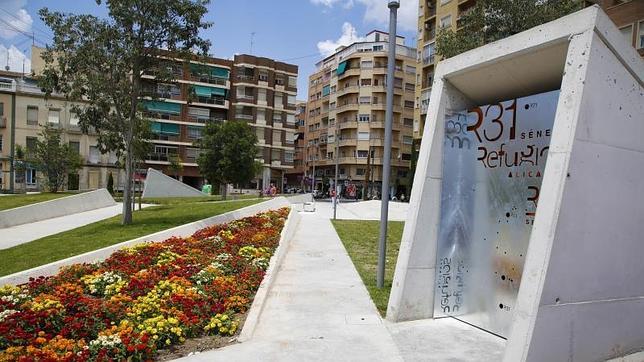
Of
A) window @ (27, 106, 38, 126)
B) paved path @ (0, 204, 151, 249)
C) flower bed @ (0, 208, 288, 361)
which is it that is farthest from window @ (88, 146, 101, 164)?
flower bed @ (0, 208, 288, 361)

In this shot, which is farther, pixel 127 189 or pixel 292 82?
pixel 292 82

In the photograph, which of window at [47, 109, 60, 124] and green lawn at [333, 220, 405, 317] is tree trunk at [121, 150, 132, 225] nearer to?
green lawn at [333, 220, 405, 317]

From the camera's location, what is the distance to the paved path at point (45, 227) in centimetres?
1538

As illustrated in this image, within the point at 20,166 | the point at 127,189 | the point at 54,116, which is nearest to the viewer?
the point at 127,189

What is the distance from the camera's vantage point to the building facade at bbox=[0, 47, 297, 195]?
176 ft

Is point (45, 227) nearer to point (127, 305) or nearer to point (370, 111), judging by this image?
point (127, 305)

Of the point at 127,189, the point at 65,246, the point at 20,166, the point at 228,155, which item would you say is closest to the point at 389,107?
the point at 65,246

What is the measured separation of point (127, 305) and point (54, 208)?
62.7 feet

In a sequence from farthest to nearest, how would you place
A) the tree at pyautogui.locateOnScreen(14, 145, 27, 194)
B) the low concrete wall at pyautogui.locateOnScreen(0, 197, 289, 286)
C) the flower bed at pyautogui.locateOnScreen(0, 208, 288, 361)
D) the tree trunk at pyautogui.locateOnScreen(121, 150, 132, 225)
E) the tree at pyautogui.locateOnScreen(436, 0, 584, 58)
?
the tree at pyautogui.locateOnScreen(14, 145, 27, 194) < the tree trunk at pyautogui.locateOnScreen(121, 150, 132, 225) < the tree at pyautogui.locateOnScreen(436, 0, 584, 58) < the low concrete wall at pyautogui.locateOnScreen(0, 197, 289, 286) < the flower bed at pyautogui.locateOnScreen(0, 208, 288, 361)

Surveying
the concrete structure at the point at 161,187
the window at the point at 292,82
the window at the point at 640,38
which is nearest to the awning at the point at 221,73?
the window at the point at 292,82

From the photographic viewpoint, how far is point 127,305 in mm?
6367

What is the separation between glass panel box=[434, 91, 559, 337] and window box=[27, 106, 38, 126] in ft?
194

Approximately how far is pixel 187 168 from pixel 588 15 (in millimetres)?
63819

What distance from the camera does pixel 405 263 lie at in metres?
6.23
